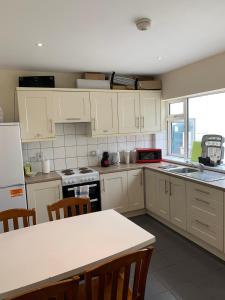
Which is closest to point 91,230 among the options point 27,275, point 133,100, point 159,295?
point 27,275

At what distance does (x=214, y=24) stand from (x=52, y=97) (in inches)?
81.6

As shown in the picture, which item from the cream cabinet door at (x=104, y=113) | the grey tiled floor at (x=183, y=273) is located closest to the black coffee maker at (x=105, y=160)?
the cream cabinet door at (x=104, y=113)

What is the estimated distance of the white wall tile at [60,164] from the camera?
3.51 m

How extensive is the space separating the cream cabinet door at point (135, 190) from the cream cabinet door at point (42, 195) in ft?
3.53

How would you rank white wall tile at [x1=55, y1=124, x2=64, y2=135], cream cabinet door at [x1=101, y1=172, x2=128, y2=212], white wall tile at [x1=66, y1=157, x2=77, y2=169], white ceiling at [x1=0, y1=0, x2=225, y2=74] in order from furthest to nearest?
1. white wall tile at [x1=66, y1=157, x2=77, y2=169]
2. white wall tile at [x1=55, y1=124, x2=64, y2=135]
3. cream cabinet door at [x1=101, y1=172, x2=128, y2=212]
4. white ceiling at [x1=0, y1=0, x2=225, y2=74]

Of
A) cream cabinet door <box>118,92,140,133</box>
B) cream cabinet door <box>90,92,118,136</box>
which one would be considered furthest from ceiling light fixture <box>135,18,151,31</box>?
cream cabinet door <box>118,92,140,133</box>

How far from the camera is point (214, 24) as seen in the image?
1906 millimetres

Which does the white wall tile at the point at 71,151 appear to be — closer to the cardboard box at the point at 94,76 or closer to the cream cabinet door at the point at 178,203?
the cardboard box at the point at 94,76

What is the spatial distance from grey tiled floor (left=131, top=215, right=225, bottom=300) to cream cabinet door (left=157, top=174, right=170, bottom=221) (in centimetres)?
35

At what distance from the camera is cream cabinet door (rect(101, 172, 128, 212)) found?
3326 millimetres

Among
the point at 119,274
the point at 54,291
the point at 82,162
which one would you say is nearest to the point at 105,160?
the point at 82,162

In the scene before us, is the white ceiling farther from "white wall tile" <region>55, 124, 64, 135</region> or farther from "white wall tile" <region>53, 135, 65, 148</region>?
"white wall tile" <region>53, 135, 65, 148</region>

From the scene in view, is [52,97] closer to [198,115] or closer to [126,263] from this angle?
[198,115]

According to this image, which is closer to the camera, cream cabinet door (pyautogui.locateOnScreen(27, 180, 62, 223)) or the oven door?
cream cabinet door (pyautogui.locateOnScreen(27, 180, 62, 223))
